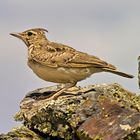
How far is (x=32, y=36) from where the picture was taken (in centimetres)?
1650

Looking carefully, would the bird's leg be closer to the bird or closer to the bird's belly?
the bird

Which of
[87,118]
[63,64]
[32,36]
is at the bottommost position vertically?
[87,118]

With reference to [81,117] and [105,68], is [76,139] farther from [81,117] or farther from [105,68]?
[105,68]

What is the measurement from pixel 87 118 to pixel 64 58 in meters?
5.11

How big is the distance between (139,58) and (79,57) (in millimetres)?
3473

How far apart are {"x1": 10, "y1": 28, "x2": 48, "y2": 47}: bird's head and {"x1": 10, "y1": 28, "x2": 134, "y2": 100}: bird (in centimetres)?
24

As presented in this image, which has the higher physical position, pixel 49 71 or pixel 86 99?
pixel 49 71

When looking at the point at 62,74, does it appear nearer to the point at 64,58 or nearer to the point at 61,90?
the point at 64,58

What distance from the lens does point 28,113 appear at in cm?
1170

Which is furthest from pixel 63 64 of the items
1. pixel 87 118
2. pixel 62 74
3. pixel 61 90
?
pixel 87 118

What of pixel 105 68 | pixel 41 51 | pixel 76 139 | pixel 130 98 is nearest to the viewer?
pixel 76 139

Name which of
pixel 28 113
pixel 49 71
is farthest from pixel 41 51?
pixel 28 113

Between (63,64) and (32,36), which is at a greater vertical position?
(32,36)

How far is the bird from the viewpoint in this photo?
14.3m
